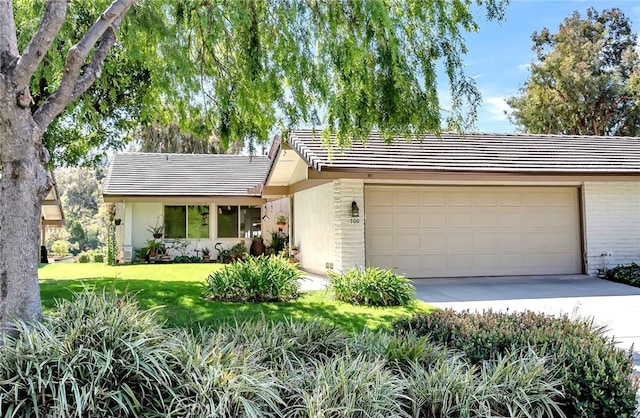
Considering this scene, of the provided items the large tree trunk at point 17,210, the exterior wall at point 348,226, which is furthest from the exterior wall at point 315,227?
the large tree trunk at point 17,210

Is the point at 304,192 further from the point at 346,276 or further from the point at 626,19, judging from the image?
the point at 626,19

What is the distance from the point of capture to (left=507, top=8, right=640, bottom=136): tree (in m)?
27.6

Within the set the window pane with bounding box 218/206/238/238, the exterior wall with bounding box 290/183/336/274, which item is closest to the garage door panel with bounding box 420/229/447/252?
the exterior wall with bounding box 290/183/336/274

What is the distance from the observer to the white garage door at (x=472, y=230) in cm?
1248

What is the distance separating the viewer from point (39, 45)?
187 inches

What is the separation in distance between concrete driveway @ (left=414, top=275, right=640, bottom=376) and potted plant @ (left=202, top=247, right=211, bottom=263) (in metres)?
10.3

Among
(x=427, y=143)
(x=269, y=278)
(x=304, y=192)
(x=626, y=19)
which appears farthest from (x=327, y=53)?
(x=626, y=19)

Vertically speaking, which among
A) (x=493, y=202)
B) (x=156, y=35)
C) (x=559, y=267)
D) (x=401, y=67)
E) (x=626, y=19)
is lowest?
(x=559, y=267)

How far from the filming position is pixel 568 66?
27641mm

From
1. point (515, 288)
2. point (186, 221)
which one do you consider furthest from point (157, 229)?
point (515, 288)

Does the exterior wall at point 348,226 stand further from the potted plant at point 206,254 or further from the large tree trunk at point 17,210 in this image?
the potted plant at point 206,254

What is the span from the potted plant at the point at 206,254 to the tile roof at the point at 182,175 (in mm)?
2396

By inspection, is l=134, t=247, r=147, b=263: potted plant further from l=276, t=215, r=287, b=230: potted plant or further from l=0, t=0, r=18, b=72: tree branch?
l=0, t=0, r=18, b=72: tree branch

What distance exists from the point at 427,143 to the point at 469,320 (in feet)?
29.7
